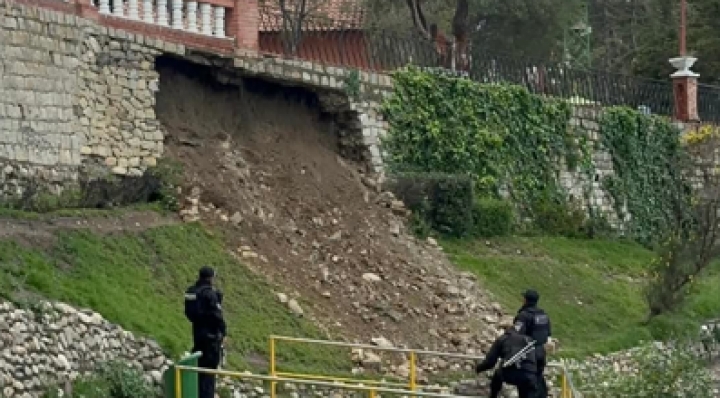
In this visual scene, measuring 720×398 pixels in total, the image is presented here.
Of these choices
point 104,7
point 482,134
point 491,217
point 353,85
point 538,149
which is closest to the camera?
point 104,7

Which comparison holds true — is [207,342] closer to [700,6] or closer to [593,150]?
[593,150]

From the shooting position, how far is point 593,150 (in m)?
31.7

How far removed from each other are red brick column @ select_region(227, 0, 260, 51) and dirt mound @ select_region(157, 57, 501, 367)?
22.3 inches

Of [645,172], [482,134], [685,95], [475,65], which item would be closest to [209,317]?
[482,134]

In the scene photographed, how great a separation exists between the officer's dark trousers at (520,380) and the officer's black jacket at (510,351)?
0.23 feet

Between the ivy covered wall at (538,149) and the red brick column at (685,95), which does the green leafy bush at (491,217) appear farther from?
the red brick column at (685,95)

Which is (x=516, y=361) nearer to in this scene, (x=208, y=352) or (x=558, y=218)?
(x=208, y=352)

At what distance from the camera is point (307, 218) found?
22516 millimetres

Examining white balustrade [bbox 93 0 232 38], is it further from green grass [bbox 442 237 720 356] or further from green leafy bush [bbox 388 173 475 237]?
green grass [bbox 442 237 720 356]

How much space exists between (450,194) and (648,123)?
30.1ft

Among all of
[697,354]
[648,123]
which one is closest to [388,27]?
[648,123]

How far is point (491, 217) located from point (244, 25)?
6.05 m

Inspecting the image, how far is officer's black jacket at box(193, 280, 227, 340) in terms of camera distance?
15641 mm

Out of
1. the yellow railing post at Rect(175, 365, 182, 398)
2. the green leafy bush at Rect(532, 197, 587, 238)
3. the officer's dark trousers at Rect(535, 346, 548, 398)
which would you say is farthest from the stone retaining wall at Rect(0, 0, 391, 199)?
the green leafy bush at Rect(532, 197, 587, 238)
